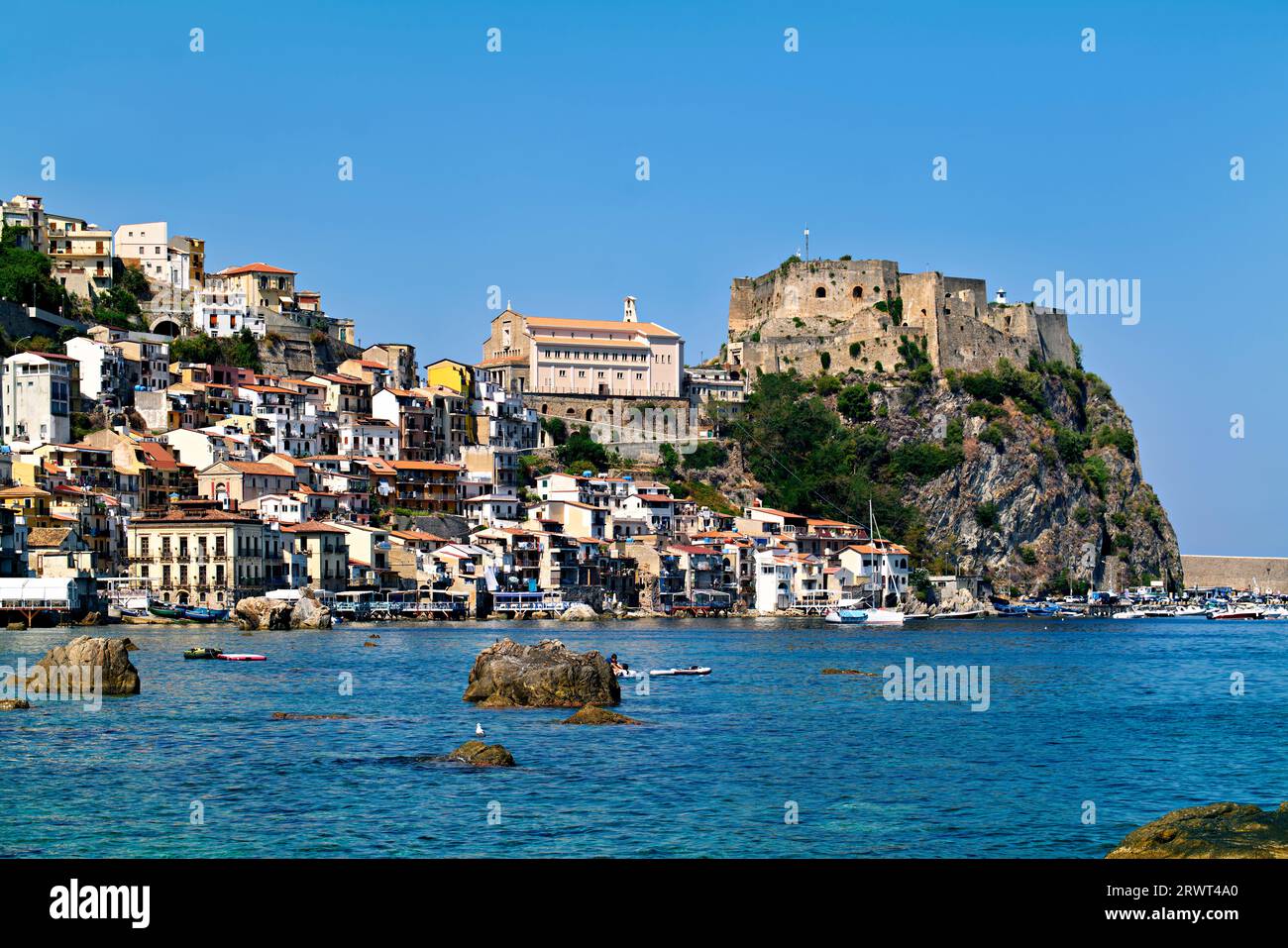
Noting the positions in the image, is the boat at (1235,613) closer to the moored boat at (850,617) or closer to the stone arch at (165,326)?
the moored boat at (850,617)

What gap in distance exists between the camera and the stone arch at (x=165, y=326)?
100 meters

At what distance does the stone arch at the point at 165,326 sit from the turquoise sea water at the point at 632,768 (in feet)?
189

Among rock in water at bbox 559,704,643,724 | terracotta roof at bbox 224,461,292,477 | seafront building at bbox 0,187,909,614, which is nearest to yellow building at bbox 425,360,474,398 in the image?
seafront building at bbox 0,187,909,614

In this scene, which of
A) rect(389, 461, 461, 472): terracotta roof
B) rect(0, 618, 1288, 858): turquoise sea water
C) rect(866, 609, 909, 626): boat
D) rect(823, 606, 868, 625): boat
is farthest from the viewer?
rect(389, 461, 461, 472): terracotta roof

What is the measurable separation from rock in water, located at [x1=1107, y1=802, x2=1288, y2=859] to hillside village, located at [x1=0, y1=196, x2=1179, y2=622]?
5583 cm

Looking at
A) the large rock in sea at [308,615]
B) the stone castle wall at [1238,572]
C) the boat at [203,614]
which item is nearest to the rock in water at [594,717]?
the large rock in sea at [308,615]

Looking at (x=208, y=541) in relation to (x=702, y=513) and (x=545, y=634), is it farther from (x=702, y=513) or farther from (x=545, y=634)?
(x=702, y=513)

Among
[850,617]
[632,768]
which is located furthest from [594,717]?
[850,617]

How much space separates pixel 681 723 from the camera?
100ft

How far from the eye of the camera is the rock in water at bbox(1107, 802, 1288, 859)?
13.0m

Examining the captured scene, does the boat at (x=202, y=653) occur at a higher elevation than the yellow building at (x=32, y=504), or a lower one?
lower

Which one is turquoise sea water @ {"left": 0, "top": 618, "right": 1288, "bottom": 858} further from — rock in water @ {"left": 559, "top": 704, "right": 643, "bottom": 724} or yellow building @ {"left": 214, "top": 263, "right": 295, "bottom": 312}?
yellow building @ {"left": 214, "top": 263, "right": 295, "bottom": 312}

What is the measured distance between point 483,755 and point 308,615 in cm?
4684
